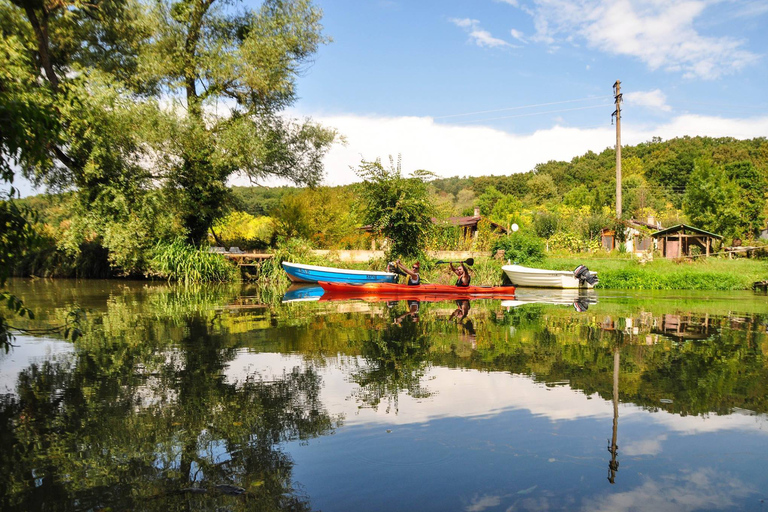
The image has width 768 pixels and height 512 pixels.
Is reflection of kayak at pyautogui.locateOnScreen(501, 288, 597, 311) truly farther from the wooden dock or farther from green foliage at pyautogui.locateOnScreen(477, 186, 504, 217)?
green foliage at pyautogui.locateOnScreen(477, 186, 504, 217)

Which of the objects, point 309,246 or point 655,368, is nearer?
point 655,368

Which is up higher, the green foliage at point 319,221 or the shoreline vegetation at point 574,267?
the green foliage at point 319,221

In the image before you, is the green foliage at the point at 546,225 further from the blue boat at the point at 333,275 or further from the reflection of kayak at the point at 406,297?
the reflection of kayak at the point at 406,297

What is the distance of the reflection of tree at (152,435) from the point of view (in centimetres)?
388

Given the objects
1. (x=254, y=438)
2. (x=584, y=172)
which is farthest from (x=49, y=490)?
(x=584, y=172)

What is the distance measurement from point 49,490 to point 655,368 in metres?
7.39

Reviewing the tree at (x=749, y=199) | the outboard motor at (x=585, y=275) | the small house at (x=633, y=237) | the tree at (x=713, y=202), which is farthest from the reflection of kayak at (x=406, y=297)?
the tree at (x=749, y=199)

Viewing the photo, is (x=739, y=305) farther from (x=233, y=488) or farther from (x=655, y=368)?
(x=233, y=488)

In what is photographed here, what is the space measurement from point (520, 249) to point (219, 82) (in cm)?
1621

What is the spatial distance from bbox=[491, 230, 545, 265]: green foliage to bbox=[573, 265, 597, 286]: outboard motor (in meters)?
3.66

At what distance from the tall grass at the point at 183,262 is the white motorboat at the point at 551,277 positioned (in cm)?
1381

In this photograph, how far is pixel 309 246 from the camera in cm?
2916

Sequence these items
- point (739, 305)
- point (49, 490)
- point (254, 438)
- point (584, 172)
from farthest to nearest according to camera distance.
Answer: point (584, 172) → point (739, 305) → point (254, 438) → point (49, 490)

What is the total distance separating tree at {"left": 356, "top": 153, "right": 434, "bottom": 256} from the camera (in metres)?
23.9
